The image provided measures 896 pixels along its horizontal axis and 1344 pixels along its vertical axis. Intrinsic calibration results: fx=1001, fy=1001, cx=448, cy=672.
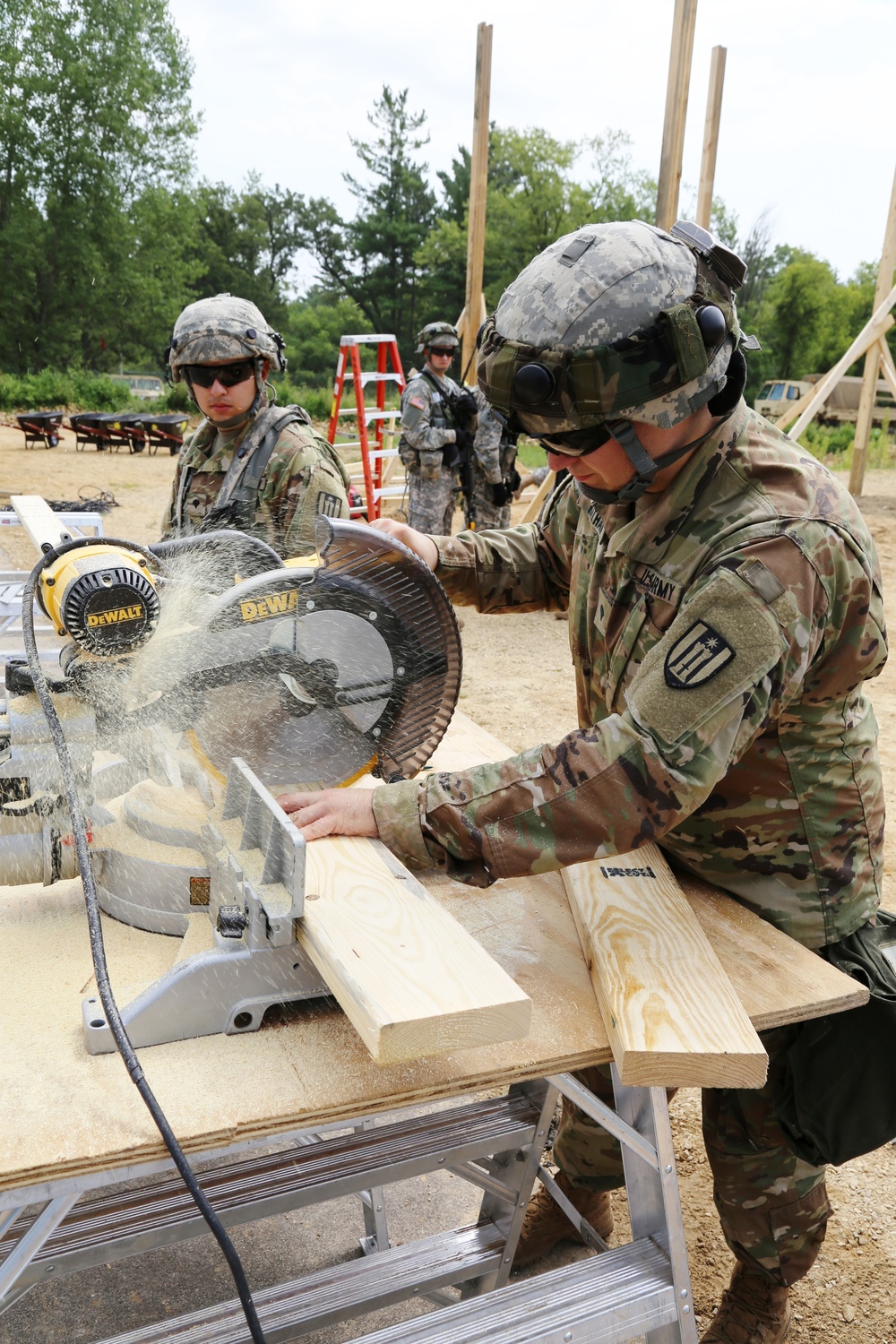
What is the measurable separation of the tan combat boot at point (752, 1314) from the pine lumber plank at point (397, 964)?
124 centimetres

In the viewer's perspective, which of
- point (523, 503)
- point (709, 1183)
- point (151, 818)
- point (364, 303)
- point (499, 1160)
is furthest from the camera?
point (364, 303)

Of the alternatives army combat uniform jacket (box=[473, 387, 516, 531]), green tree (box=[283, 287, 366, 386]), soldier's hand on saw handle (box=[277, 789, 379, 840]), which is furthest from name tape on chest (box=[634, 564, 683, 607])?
green tree (box=[283, 287, 366, 386])

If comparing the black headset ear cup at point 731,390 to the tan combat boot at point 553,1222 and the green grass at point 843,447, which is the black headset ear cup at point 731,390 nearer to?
the tan combat boot at point 553,1222

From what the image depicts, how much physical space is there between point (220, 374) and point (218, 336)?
0.18m

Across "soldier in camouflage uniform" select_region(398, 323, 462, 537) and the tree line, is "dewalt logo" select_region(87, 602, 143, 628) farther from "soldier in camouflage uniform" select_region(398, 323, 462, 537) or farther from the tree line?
the tree line

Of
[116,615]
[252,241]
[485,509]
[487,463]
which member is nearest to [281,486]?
[116,615]

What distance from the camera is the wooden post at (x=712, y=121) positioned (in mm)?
8383

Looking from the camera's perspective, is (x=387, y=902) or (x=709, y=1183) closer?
(x=387, y=902)

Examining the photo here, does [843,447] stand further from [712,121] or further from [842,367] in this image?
[712,121]

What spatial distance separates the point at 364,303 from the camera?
44.7m

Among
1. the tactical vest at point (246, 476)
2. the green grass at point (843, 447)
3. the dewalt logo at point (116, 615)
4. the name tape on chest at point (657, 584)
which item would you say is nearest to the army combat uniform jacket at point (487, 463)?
the tactical vest at point (246, 476)

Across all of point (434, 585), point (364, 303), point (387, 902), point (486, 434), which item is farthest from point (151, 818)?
point (364, 303)

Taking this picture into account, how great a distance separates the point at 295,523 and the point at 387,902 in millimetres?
2405

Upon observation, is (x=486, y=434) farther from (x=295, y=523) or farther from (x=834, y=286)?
(x=834, y=286)
